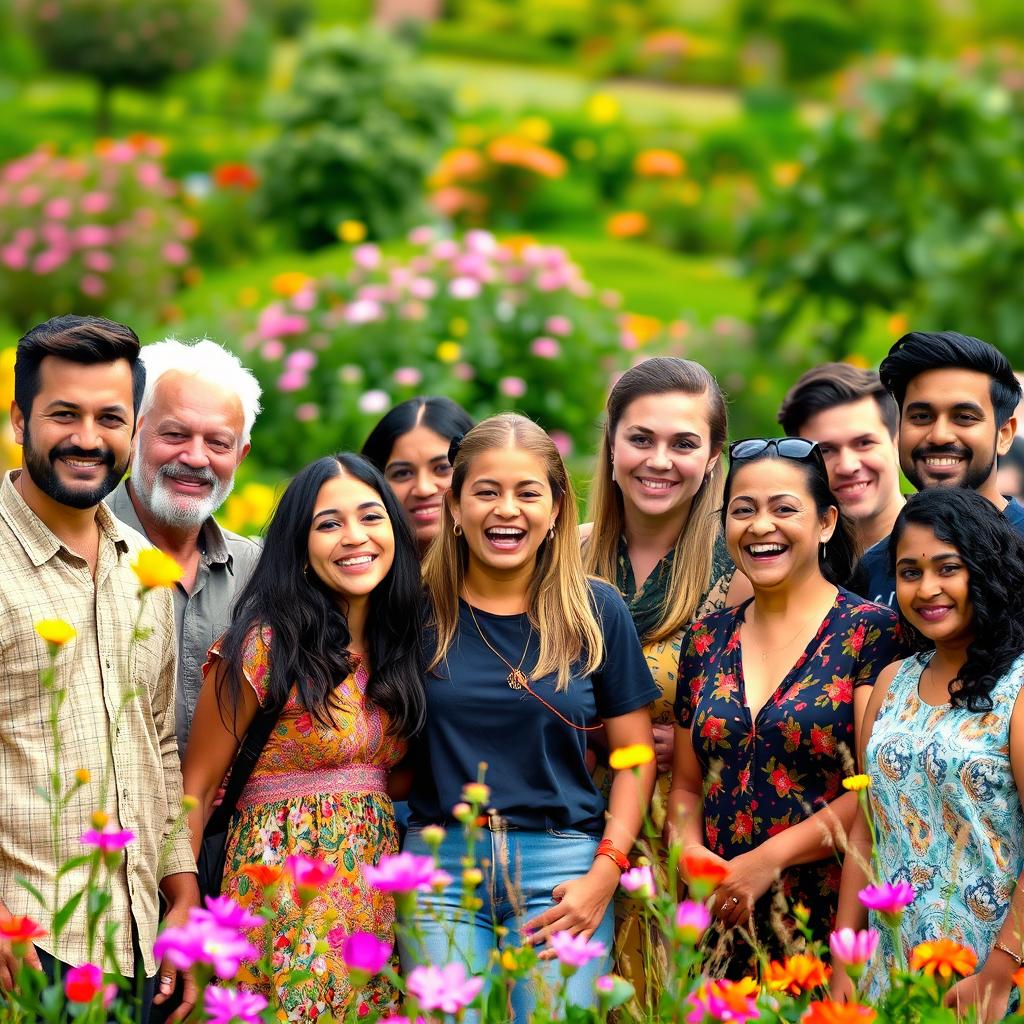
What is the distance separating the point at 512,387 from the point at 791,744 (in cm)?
412

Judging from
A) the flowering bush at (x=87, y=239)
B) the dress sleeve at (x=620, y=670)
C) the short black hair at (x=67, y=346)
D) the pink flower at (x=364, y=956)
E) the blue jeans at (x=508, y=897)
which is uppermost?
the flowering bush at (x=87, y=239)

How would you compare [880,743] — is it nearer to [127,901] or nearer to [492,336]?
[127,901]

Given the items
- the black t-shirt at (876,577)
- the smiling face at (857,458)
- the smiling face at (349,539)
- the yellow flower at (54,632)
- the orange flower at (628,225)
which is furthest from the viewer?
the orange flower at (628,225)

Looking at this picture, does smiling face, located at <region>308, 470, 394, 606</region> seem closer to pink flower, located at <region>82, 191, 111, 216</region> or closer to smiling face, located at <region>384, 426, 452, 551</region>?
smiling face, located at <region>384, 426, 452, 551</region>

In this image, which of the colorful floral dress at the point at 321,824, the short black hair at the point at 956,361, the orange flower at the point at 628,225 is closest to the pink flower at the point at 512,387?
the short black hair at the point at 956,361

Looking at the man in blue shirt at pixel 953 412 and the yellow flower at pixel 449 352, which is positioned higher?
the yellow flower at pixel 449 352

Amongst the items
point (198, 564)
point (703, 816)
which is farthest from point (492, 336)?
point (703, 816)

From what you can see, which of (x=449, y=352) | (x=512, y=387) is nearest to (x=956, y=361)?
(x=512, y=387)

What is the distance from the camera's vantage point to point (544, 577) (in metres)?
3.43

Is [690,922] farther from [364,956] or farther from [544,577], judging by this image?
[544,577]

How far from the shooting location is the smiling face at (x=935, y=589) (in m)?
2.94

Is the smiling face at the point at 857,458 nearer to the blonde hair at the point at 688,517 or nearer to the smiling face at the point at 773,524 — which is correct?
the blonde hair at the point at 688,517

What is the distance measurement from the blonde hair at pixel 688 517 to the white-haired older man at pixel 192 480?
2.93 ft

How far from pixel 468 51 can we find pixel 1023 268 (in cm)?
1123
